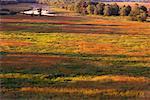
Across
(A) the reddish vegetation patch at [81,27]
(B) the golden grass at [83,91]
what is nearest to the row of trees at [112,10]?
(A) the reddish vegetation patch at [81,27]

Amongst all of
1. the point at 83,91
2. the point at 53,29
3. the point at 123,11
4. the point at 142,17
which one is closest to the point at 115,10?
the point at 123,11

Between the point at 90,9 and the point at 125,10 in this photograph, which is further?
the point at 90,9

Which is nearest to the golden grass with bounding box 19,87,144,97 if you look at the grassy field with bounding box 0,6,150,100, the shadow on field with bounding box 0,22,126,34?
the grassy field with bounding box 0,6,150,100

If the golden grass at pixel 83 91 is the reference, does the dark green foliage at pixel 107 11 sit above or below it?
below

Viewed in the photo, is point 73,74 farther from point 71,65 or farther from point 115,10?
point 115,10

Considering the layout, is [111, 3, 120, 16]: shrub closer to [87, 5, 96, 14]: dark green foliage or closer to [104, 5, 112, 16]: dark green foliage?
[104, 5, 112, 16]: dark green foliage

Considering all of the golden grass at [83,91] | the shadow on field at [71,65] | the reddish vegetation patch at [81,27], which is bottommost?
the reddish vegetation patch at [81,27]

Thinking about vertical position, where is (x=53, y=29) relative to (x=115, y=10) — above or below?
above

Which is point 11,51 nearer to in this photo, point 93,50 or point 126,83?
point 93,50

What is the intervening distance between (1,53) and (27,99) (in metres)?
19.1

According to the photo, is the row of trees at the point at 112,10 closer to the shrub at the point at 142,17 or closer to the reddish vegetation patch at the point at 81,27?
the shrub at the point at 142,17

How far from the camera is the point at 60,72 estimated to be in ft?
94.3

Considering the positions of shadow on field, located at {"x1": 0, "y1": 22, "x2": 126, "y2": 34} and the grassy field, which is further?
shadow on field, located at {"x1": 0, "y1": 22, "x2": 126, "y2": 34}

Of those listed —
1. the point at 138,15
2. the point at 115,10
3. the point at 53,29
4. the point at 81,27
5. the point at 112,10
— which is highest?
the point at 53,29
